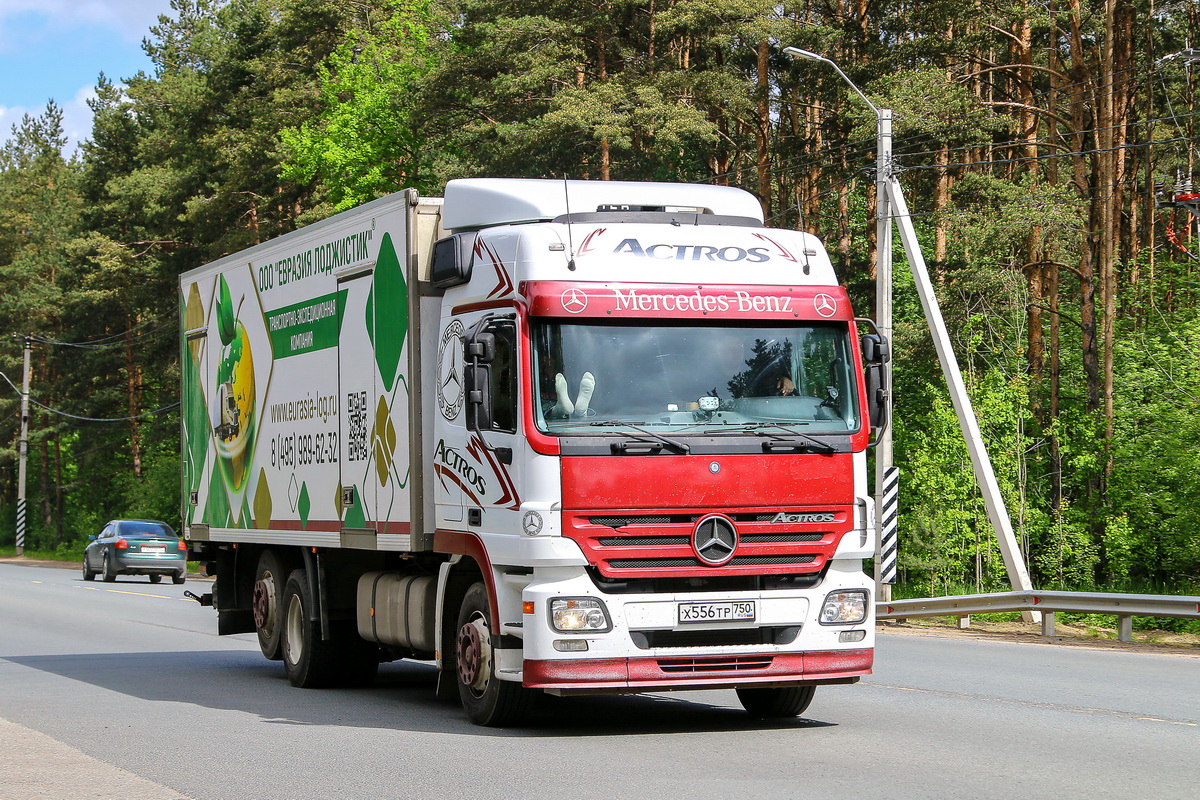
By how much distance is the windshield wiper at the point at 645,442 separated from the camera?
9.24 m

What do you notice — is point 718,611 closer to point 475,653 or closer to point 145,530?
point 475,653

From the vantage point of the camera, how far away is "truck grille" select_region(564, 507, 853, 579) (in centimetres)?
924

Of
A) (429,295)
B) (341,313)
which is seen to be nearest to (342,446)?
(341,313)

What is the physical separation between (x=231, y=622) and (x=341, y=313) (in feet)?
15.0

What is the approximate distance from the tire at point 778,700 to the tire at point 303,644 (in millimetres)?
4131

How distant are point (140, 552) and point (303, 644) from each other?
2705 centimetres

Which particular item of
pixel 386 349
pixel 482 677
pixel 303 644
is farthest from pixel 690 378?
pixel 303 644

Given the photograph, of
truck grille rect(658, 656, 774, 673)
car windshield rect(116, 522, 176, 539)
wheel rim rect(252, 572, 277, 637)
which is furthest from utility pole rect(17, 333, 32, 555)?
truck grille rect(658, 656, 774, 673)

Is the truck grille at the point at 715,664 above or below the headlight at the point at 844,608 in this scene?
below

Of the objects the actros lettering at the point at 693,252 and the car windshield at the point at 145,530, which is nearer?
the actros lettering at the point at 693,252

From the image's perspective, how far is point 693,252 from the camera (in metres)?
9.99

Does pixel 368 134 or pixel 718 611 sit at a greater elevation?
pixel 368 134

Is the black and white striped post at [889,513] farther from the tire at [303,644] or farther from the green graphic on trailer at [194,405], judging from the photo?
the tire at [303,644]

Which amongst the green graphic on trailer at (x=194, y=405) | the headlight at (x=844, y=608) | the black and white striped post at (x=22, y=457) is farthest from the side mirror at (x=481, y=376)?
the black and white striped post at (x=22, y=457)
